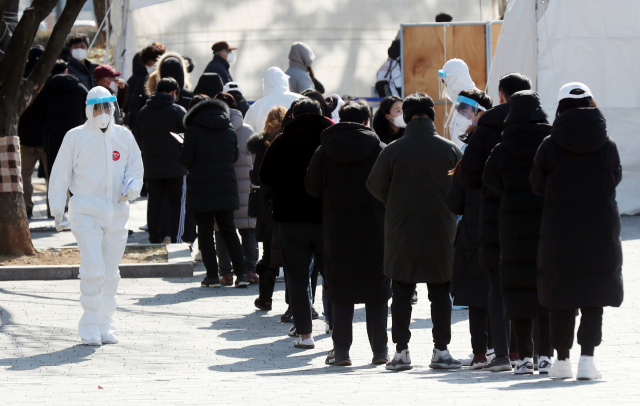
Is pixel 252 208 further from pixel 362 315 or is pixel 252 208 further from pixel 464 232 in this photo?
pixel 464 232

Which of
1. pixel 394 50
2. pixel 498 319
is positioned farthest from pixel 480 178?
pixel 394 50

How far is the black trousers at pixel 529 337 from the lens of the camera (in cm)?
616

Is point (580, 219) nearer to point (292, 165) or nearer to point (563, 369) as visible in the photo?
point (563, 369)

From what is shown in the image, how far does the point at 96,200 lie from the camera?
748cm

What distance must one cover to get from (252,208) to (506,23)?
6.47 meters

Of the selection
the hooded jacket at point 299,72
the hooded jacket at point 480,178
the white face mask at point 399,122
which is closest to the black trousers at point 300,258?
the hooded jacket at point 480,178

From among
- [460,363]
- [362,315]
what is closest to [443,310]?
[460,363]

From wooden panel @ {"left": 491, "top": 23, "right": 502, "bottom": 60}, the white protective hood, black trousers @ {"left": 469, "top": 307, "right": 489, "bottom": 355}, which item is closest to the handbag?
the white protective hood

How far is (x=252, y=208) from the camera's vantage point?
9.06m

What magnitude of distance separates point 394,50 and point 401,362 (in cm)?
1035

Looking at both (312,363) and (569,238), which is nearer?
(569,238)

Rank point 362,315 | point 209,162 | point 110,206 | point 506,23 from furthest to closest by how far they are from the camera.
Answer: point 506,23, point 209,162, point 362,315, point 110,206

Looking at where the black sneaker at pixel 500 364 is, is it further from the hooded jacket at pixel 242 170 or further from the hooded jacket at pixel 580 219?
the hooded jacket at pixel 242 170

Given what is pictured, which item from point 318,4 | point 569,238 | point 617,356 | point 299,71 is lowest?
point 617,356
